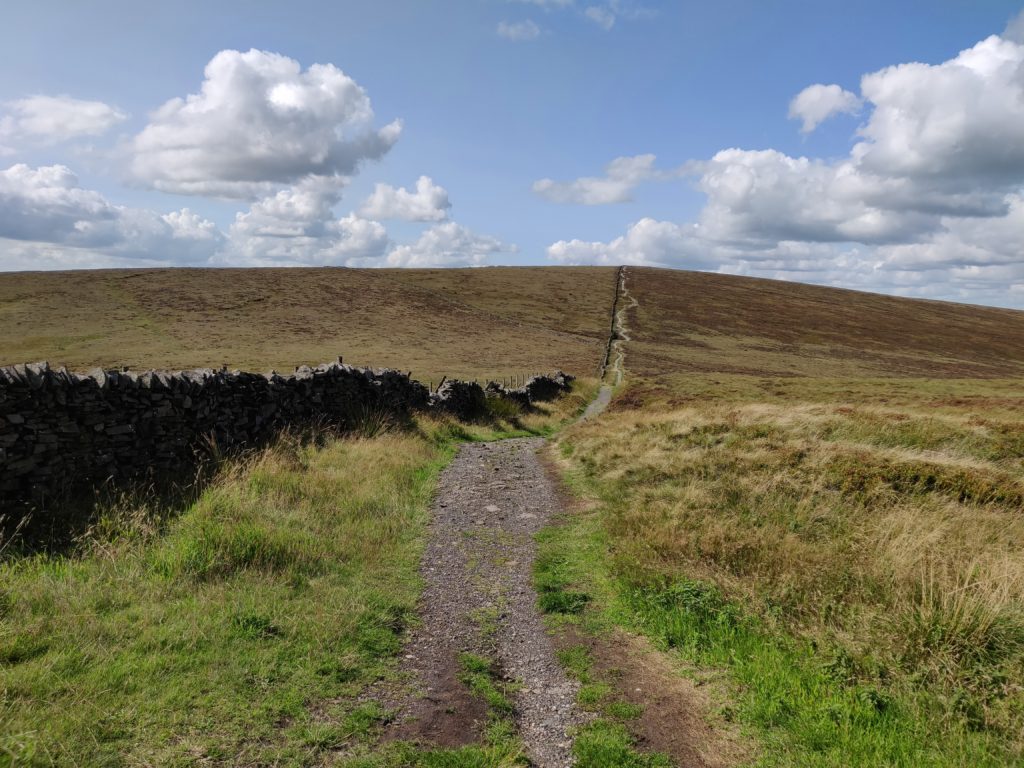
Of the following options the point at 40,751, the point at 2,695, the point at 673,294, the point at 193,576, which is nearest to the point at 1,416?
the point at 193,576

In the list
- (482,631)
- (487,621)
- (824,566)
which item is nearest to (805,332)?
(824,566)

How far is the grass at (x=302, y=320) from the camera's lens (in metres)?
49.6

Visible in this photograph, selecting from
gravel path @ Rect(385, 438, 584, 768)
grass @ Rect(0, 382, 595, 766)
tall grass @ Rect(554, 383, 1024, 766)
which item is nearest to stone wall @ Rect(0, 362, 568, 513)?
grass @ Rect(0, 382, 595, 766)

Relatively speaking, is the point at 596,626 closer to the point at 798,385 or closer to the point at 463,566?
the point at 463,566

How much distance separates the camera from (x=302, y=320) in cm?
6788

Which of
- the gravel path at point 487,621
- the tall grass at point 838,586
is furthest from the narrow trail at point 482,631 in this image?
the tall grass at point 838,586

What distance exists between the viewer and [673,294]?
102 metres

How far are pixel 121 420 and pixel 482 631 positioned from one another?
7.17m

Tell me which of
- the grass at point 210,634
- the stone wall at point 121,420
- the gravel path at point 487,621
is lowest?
the gravel path at point 487,621

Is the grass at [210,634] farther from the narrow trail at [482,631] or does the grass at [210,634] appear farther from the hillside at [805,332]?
the hillside at [805,332]

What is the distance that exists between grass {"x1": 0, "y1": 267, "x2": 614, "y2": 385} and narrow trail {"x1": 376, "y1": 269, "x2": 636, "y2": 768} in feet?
93.6

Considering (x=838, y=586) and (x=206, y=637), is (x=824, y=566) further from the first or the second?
(x=206, y=637)

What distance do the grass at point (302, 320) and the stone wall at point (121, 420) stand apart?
25.4 meters

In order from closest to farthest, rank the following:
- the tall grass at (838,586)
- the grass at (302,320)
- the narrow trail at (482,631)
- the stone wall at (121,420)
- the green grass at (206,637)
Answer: the green grass at (206,637) < the tall grass at (838,586) < the narrow trail at (482,631) < the stone wall at (121,420) < the grass at (302,320)
